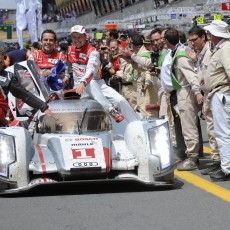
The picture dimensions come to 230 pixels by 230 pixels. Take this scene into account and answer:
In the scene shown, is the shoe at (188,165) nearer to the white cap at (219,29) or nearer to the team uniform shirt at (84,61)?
the team uniform shirt at (84,61)

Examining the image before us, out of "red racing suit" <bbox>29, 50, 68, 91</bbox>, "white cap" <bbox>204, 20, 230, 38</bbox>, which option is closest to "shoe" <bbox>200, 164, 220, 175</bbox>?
"white cap" <bbox>204, 20, 230, 38</bbox>

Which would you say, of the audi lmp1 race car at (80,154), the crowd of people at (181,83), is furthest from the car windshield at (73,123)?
the crowd of people at (181,83)

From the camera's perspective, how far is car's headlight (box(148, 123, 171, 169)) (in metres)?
9.65

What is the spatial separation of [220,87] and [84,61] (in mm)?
2635

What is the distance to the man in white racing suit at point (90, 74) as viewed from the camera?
11727 millimetres

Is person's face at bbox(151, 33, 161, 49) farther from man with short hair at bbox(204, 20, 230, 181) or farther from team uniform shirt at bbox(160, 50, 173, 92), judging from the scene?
man with short hair at bbox(204, 20, 230, 181)

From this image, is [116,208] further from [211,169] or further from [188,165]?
[188,165]

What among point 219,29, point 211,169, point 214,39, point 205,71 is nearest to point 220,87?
point 205,71

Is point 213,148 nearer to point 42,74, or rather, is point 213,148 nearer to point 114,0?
point 42,74

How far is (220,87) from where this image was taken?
10.1 meters

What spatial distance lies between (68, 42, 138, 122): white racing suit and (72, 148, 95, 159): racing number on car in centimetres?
208

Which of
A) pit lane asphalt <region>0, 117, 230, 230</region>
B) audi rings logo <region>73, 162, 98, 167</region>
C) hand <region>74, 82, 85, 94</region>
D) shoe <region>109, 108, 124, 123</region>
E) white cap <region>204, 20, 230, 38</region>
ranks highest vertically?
white cap <region>204, 20, 230, 38</region>

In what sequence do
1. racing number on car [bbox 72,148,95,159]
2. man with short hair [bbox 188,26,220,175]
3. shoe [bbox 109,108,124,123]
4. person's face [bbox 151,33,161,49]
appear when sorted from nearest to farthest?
racing number on car [bbox 72,148,95,159], man with short hair [bbox 188,26,220,175], shoe [bbox 109,108,124,123], person's face [bbox 151,33,161,49]

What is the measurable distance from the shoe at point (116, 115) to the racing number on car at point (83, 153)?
1919 millimetres
